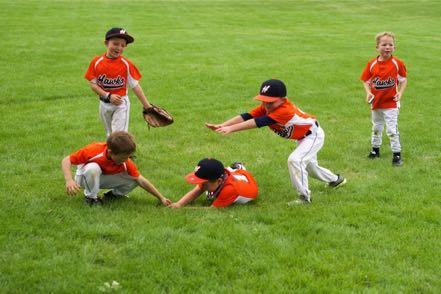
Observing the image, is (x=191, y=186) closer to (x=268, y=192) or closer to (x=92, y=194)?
(x=268, y=192)

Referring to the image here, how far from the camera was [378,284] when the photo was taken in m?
4.98

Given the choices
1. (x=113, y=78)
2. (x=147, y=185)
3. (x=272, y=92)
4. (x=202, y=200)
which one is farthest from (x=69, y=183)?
(x=113, y=78)

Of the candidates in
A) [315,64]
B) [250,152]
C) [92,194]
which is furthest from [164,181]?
[315,64]

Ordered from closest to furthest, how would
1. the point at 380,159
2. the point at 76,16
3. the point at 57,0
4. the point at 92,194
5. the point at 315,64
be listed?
the point at 92,194, the point at 380,159, the point at 315,64, the point at 76,16, the point at 57,0

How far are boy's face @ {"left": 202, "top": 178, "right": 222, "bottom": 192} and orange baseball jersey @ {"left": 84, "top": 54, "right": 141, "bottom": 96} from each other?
95.7 inches

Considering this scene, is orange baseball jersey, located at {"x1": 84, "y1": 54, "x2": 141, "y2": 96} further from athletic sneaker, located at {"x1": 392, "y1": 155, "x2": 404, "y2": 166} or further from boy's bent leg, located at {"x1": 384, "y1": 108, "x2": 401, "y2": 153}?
athletic sneaker, located at {"x1": 392, "y1": 155, "x2": 404, "y2": 166}

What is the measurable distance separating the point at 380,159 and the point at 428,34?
62.1 ft

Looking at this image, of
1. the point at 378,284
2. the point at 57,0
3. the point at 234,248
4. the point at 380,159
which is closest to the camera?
the point at 378,284

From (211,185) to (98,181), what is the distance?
1318 millimetres

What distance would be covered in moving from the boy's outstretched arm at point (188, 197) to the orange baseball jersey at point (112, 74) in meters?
2.34

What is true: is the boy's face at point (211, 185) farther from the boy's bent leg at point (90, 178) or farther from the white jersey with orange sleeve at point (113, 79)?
the white jersey with orange sleeve at point (113, 79)

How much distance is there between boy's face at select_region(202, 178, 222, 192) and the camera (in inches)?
263

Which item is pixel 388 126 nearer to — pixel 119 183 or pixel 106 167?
pixel 119 183

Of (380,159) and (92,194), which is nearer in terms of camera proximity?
(92,194)
